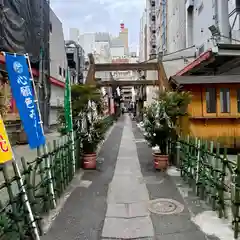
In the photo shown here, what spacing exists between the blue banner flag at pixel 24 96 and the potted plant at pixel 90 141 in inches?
179

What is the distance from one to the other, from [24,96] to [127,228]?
9.11ft

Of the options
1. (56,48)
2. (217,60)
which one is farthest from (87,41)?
(217,60)

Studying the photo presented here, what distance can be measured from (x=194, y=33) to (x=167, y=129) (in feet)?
55.4

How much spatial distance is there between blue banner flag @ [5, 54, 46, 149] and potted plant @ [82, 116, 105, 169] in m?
4.55

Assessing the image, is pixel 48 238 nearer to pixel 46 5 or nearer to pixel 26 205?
pixel 26 205

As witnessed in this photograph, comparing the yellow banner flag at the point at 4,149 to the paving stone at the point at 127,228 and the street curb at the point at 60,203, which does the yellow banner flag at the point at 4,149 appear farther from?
the paving stone at the point at 127,228

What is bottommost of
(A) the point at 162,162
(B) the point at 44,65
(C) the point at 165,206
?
(C) the point at 165,206

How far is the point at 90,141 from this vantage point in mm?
9484

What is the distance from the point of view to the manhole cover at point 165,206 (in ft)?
18.1

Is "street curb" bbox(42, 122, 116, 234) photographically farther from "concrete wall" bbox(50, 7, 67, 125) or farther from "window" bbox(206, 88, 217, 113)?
"concrete wall" bbox(50, 7, 67, 125)

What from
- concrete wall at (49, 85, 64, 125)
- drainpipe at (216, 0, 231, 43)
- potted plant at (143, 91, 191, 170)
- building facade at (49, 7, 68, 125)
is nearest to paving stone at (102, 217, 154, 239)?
potted plant at (143, 91, 191, 170)

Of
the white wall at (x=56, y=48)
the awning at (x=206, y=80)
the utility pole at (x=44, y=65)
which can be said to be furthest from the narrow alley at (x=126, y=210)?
the white wall at (x=56, y=48)

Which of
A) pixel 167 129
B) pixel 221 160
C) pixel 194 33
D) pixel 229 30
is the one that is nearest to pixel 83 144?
pixel 167 129

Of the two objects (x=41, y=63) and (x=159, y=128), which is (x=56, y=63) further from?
(x=159, y=128)
